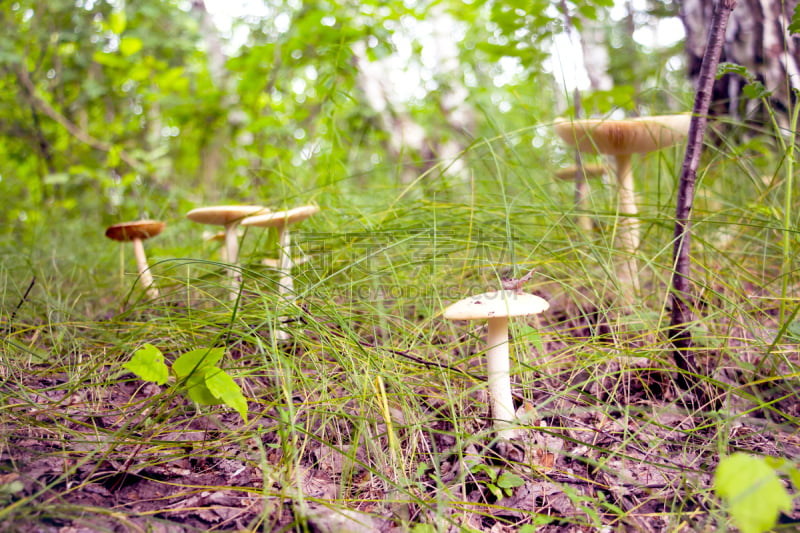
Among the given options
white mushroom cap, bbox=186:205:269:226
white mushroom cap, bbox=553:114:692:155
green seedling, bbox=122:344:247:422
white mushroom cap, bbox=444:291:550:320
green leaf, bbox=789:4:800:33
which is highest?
→ green leaf, bbox=789:4:800:33

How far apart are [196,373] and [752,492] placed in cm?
132

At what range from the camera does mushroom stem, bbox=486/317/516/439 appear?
1399 mm

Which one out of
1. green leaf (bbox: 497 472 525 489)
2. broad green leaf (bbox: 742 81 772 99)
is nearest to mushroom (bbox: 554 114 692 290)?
broad green leaf (bbox: 742 81 772 99)

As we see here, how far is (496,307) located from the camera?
4.29ft

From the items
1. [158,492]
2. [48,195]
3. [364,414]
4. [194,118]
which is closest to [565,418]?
[364,414]

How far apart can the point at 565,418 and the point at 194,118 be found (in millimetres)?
5767

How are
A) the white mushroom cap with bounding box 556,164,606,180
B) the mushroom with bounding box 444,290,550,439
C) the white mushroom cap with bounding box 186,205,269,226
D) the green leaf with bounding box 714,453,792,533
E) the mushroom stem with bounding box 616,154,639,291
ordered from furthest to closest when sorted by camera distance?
1. the white mushroom cap with bounding box 556,164,606,180
2. the white mushroom cap with bounding box 186,205,269,226
3. the mushroom stem with bounding box 616,154,639,291
4. the mushroom with bounding box 444,290,550,439
5. the green leaf with bounding box 714,453,792,533

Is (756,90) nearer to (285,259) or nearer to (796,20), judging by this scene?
(796,20)

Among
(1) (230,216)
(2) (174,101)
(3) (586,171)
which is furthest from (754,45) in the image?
(2) (174,101)

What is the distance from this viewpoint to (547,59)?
3.45 meters

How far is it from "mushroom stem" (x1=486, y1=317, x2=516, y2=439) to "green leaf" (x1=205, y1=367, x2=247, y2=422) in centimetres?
72

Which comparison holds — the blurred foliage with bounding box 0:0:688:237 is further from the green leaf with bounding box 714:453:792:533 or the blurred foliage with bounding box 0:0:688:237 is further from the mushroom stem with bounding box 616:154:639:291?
the green leaf with bounding box 714:453:792:533

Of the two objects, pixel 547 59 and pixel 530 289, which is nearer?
pixel 530 289

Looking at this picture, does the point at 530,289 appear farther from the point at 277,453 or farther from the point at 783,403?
the point at 277,453
